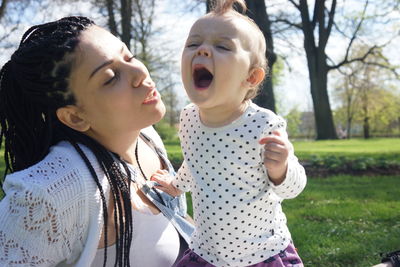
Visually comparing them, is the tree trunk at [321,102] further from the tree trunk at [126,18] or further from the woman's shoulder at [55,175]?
the woman's shoulder at [55,175]

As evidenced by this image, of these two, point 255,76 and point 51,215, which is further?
point 255,76

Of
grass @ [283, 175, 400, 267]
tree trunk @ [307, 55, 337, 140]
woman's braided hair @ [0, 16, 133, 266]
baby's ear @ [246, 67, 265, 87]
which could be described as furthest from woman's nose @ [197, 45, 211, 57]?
tree trunk @ [307, 55, 337, 140]

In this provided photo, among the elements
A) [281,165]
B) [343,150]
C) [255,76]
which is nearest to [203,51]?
[255,76]

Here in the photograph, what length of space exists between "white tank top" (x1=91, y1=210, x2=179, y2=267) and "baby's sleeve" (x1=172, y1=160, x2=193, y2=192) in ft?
0.71

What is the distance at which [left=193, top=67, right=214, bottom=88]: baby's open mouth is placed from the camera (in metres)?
1.72

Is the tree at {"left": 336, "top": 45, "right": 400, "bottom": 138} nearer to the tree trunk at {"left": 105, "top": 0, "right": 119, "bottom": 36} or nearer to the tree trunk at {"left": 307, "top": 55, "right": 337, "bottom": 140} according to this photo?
the tree trunk at {"left": 307, "top": 55, "right": 337, "bottom": 140}

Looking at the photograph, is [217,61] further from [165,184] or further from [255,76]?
[165,184]

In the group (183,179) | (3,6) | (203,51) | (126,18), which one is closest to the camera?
(203,51)

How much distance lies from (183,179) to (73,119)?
0.58 meters

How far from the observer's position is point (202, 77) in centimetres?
175

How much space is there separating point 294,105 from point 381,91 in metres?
20.8

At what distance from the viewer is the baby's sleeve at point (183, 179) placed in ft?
6.47

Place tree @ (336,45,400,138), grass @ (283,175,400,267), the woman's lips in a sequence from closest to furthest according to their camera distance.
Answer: the woman's lips → grass @ (283,175,400,267) → tree @ (336,45,400,138)

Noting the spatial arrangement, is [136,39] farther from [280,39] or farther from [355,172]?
[355,172]
